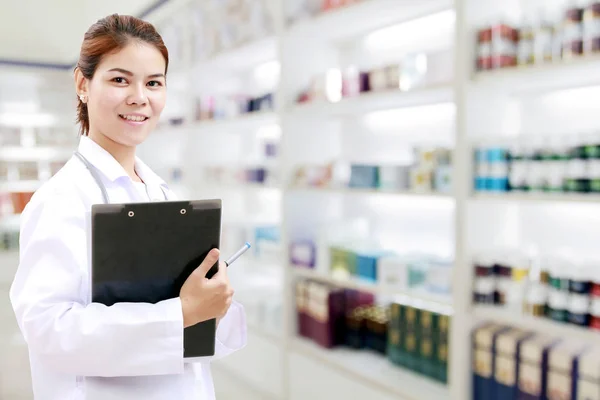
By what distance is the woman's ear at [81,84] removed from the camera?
1155 millimetres

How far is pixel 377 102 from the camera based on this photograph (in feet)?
9.48

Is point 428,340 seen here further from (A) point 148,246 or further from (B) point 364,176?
(A) point 148,246

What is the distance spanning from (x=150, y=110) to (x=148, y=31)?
0.55 feet

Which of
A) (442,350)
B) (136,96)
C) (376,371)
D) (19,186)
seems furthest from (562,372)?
(19,186)

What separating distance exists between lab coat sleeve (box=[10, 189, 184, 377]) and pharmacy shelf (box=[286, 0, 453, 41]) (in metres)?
2.16

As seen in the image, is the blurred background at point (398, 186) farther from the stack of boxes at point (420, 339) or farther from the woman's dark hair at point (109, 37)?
the woman's dark hair at point (109, 37)

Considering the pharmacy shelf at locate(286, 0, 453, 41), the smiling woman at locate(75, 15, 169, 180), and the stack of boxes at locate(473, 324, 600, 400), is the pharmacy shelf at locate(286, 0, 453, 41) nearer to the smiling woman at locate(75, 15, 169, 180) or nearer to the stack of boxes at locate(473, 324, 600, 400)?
the stack of boxes at locate(473, 324, 600, 400)

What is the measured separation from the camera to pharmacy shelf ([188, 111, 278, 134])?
363cm

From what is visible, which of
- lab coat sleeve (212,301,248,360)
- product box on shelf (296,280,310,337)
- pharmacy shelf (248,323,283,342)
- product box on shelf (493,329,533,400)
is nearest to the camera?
lab coat sleeve (212,301,248,360)

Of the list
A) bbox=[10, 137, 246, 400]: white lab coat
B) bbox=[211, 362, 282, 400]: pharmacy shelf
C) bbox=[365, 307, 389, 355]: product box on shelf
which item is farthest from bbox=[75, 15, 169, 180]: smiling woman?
bbox=[211, 362, 282, 400]: pharmacy shelf

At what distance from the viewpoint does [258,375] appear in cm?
367

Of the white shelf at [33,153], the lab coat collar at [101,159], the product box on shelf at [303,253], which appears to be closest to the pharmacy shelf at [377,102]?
the product box on shelf at [303,253]

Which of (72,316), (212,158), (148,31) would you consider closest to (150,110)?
(148,31)

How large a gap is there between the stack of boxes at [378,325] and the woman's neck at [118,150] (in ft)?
5.97
